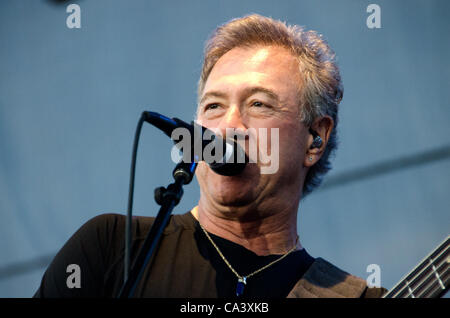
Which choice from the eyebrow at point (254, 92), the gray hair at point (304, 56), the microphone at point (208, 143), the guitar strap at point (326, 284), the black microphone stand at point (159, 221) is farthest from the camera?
the gray hair at point (304, 56)

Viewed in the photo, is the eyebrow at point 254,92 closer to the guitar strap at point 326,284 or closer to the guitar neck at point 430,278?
the guitar strap at point 326,284

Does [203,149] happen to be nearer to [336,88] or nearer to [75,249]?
[75,249]

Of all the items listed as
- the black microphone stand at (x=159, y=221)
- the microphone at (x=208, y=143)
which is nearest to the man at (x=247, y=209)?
the microphone at (x=208, y=143)

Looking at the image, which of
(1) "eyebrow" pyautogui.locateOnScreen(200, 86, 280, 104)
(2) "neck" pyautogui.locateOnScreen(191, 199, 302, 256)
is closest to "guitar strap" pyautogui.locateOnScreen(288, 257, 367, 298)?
(2) "neck" pyautogui.locateOnScreen(191, 199, 302, 256)

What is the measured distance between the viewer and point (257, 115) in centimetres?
195

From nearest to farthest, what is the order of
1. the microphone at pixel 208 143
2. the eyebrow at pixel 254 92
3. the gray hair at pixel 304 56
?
1. the microphone at pixel 208 143
2. the eyebrow at pixel 254 92
3. the gray hair at pixel 304 56

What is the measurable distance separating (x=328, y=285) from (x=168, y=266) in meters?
0.56

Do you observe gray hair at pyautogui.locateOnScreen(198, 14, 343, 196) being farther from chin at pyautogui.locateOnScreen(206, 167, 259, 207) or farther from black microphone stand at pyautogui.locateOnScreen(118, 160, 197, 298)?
black microphone stand at pyautogui.locateOnScreen(118, 160, 197, 298)

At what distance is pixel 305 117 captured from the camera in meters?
2.08

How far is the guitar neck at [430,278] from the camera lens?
1.32 m

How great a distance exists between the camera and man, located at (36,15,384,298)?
174cm

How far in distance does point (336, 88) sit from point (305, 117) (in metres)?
0.29

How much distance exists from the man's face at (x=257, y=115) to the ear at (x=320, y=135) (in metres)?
0.04
